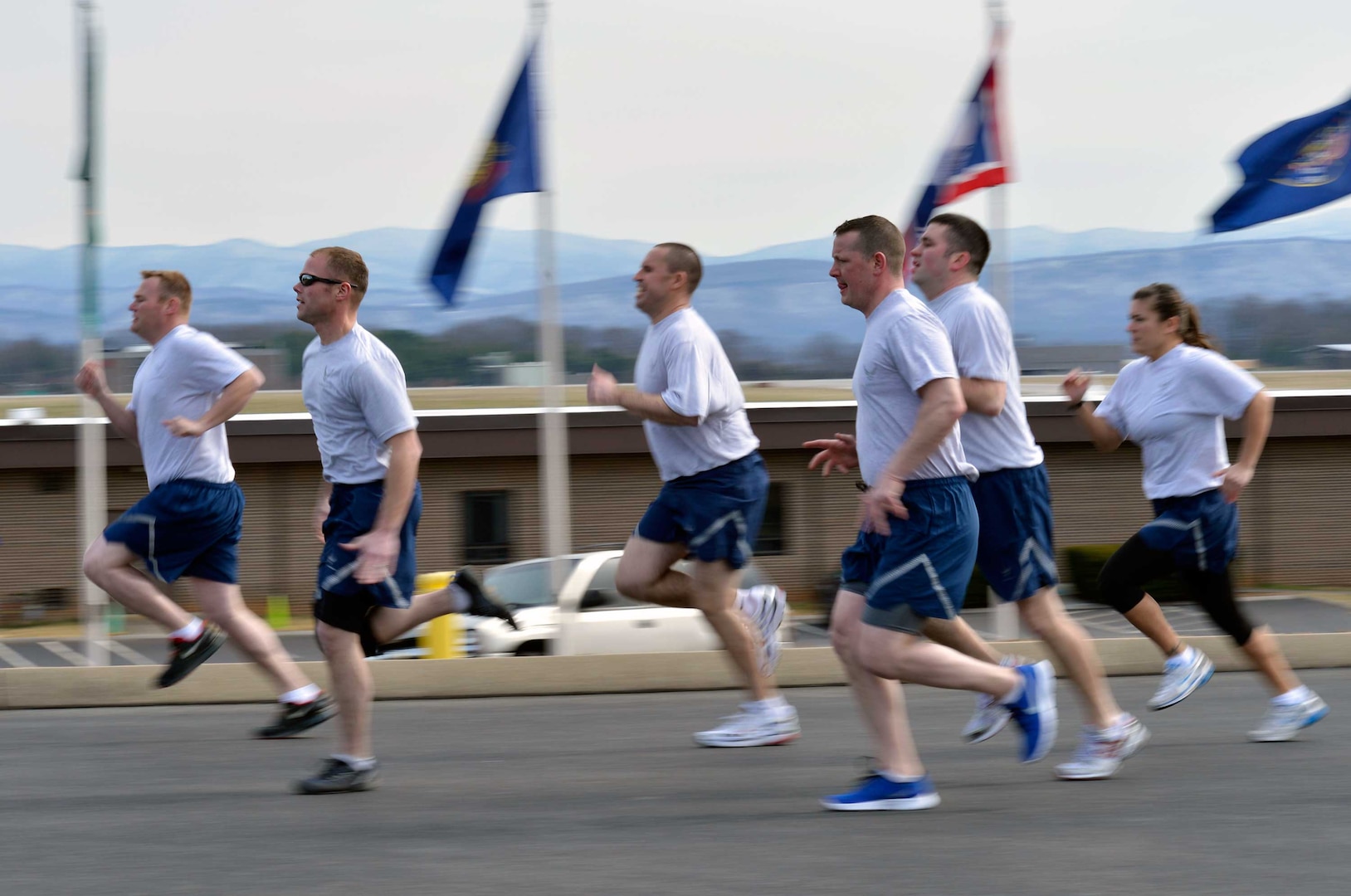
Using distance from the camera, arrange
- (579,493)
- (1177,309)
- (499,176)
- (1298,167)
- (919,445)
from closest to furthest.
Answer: (919,445), (1177,309), (1298,167), (499,176), (579,493)

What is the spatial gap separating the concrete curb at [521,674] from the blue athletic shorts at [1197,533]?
190cm

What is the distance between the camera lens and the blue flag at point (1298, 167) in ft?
29.2

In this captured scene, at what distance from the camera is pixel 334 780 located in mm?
5195

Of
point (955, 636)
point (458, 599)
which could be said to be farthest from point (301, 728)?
point (955, 636)

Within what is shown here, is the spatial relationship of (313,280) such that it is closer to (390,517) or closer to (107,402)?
(390,517)

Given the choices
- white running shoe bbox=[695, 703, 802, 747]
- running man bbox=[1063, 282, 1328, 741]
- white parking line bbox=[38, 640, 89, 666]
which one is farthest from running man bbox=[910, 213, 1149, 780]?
white parking line bbox=[38, 640, 89, 666]

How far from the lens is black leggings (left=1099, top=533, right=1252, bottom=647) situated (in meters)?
5.92

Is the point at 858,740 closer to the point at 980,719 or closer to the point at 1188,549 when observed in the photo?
the point at 980,719

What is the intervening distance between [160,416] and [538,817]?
2645 mm

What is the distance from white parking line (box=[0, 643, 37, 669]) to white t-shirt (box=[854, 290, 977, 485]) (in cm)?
1898

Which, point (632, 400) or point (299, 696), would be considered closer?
point (632, 400)

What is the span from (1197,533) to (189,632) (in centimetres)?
418

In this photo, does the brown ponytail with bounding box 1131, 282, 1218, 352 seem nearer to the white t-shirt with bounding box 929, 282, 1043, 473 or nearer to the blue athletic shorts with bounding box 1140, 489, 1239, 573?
the blue athletic shorts with bounding box 1140, 489, 1239, 573

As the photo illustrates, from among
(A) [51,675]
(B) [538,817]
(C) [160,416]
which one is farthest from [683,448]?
(A) [51,675]
